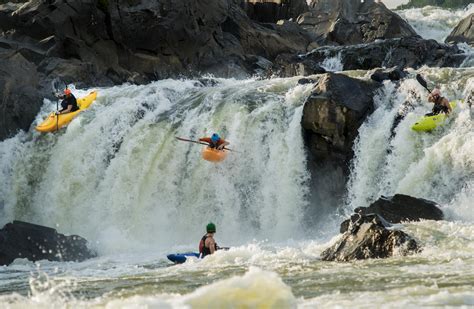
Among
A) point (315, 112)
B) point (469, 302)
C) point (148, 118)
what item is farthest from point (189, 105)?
point (469, 302)

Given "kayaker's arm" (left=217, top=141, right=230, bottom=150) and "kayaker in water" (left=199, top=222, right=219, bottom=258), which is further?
"kayaker's arm" (left=217, top=141, right=230, bottom=150)

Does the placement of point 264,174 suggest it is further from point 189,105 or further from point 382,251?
point 382,251

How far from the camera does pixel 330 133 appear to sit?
18.5 metres

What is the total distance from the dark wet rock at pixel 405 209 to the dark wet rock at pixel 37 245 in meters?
6.47

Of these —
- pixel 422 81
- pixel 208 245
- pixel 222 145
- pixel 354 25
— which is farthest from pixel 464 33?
pixel 208 245

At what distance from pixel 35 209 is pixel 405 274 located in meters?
13.8

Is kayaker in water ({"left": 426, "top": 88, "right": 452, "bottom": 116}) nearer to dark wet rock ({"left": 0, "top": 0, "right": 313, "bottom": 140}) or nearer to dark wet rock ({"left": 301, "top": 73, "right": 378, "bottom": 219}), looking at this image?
dark wet rock ({"left": 301, "top": 73, "right": 378, "bottom": 219})

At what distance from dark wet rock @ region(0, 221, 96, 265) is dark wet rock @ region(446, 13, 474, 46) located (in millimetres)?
23424

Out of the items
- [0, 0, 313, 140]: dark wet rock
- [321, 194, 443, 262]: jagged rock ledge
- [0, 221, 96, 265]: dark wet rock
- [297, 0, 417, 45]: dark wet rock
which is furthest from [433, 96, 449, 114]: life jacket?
[297, 0, 417, 45]: dark wet rock

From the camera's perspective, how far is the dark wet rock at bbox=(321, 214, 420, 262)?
12031 millimetres

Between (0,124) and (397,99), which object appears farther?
(0,124)

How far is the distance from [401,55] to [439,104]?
11553 millimetres

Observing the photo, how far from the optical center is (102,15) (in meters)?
31.6

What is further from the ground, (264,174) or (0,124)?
(0,124)
